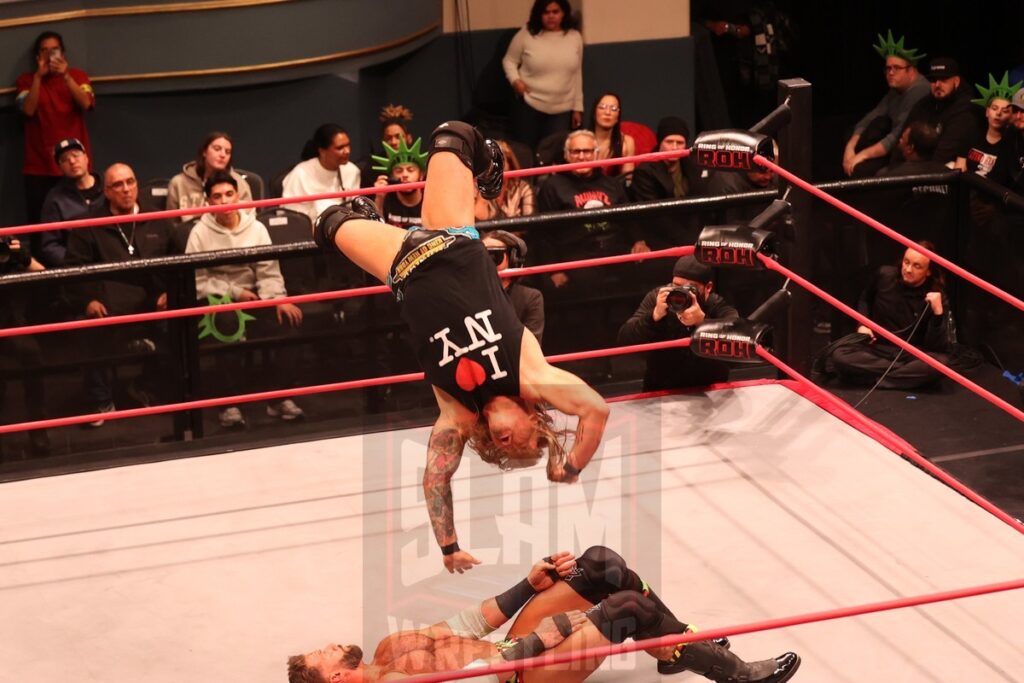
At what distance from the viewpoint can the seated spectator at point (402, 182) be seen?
5.30 meters

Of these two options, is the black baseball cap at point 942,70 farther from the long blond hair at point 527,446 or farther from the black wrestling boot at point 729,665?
the black wrestling boot at point 729,665

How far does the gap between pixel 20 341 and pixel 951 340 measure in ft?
9.98

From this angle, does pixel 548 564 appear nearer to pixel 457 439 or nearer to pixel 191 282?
pixel 457 439

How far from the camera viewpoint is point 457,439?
338cm

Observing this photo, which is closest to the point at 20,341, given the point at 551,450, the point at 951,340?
the point at 551,450

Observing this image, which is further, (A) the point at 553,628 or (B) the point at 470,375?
(B) the point at 470,375

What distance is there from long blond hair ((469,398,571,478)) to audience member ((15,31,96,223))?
383 cm

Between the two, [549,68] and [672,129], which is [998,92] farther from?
[549,68]

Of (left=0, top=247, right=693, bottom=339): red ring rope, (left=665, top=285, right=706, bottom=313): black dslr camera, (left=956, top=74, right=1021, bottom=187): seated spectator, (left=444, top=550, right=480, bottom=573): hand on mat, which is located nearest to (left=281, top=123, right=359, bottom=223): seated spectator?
(left=0, top=247, right=693, bottom=339): red ring rope

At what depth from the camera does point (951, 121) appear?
20.7ft

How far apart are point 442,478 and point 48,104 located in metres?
4.07

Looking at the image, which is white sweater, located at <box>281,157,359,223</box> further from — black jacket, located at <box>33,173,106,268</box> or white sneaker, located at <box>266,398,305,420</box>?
white sneaker, located at <box>266,398,305,420</box>

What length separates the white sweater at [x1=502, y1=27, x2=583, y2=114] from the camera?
7.49 metres

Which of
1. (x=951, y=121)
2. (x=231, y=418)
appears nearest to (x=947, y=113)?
(x=951, y=121)
